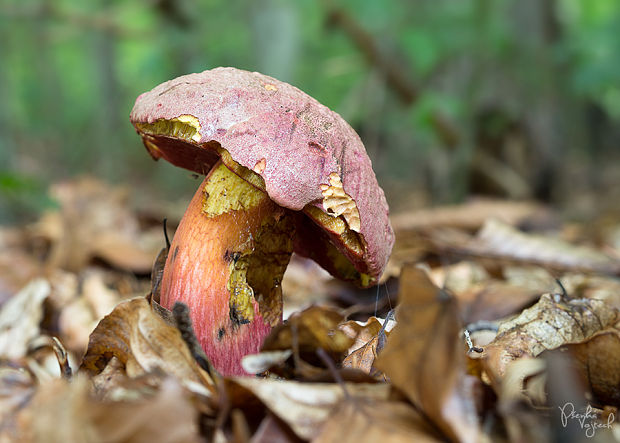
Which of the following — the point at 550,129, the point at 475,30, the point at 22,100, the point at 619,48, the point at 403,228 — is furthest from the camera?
the point at 22,100

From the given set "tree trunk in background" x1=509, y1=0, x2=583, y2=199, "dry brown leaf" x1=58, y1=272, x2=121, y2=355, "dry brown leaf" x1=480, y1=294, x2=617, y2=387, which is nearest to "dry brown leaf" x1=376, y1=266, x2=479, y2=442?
"dry brown leaf" x1=480, y1=294, x2=617, y2=387

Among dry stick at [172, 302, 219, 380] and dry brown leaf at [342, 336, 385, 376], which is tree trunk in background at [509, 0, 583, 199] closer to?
dry brown leaf at [342, 336, 385, 376]

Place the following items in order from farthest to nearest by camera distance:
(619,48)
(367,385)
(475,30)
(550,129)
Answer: (550,129) < (475,30) < (619,48) < (367,385)

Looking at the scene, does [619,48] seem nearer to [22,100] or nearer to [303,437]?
[303,437]

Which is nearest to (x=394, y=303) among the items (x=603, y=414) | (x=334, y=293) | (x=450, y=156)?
(x=334, y=293)

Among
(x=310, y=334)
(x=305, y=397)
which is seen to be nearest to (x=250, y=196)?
(x=310, y=334)

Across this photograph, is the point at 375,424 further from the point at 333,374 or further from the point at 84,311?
the point at 84,311
